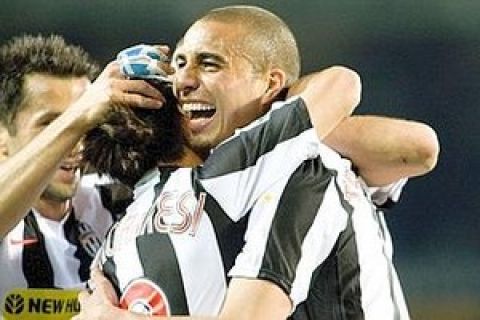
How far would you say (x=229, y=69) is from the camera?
4.99ft

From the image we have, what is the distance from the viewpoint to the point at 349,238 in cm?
141

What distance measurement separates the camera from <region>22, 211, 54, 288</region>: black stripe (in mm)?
1913

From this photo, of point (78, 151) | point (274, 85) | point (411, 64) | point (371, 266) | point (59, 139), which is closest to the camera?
point (371, 266)

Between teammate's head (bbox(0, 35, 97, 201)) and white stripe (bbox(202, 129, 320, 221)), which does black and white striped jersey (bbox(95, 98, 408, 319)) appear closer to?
white stripe (bbox(202, 129, 320, 221))

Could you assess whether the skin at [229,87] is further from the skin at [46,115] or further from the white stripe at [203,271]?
the skin at [46,115]

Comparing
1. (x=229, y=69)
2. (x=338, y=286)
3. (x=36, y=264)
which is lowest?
(x=36, y=264)

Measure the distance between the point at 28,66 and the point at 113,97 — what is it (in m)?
0.49

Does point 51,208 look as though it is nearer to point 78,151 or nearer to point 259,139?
point 78,151

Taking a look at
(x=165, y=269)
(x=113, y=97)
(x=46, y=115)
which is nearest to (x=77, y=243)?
(x=46, y=115)

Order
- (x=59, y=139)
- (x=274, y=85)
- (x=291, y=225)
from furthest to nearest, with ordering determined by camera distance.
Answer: (x=59, y=139) < (x=274, y=85) < (x=291, y=225)

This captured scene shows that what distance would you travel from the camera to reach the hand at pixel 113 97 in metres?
1.53

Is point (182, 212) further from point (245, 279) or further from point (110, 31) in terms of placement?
point (110, 31)

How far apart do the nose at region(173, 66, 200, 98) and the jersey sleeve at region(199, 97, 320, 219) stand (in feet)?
0.45

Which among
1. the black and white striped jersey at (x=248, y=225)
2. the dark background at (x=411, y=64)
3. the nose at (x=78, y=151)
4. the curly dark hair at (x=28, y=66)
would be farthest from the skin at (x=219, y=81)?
the dark background at (x=411, y=64)
